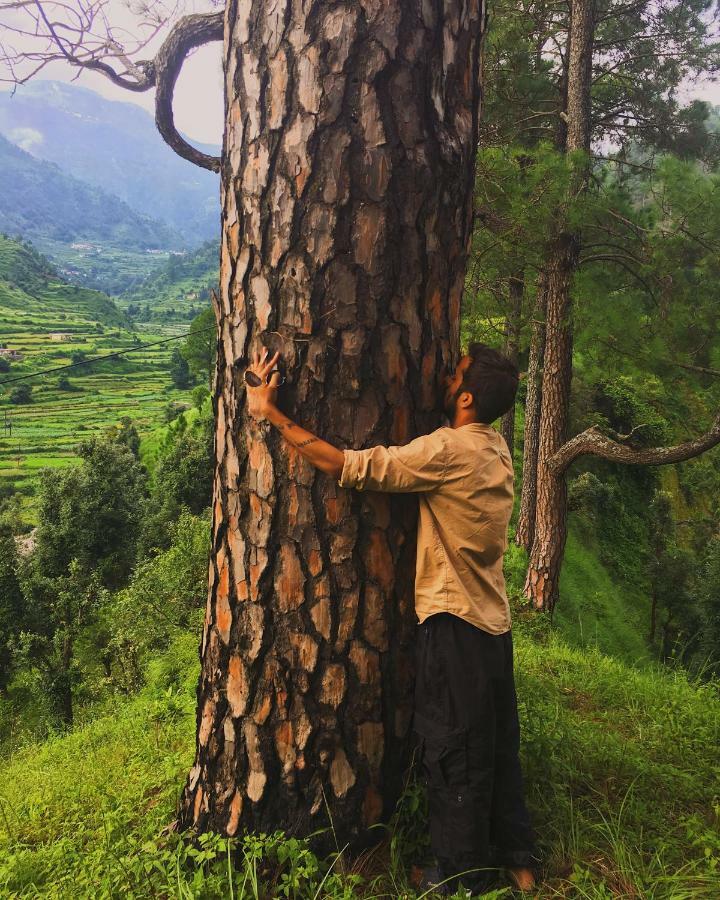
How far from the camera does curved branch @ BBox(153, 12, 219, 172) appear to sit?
2311 mm

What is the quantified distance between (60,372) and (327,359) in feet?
396

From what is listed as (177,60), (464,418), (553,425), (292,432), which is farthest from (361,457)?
(553,425)

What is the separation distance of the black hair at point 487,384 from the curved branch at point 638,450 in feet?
17.1

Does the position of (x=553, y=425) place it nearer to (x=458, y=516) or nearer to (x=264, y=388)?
(x=458, y=516)

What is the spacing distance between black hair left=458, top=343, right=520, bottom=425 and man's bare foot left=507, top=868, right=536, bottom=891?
1.53 metres

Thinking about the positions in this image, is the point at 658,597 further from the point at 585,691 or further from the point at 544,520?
the point at 585,691

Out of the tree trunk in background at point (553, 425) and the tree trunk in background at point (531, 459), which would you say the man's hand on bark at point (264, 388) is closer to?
the tree trunk in background at point (553, 425)

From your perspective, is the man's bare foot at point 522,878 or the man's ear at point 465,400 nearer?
the man's bare foot at point 522,878

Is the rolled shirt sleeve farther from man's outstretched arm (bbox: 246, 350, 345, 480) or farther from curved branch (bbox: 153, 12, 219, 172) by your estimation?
curved branch (bbox: 153, 12, 219, 172)

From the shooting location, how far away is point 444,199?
80.0 inches

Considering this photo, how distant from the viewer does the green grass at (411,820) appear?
1.94m

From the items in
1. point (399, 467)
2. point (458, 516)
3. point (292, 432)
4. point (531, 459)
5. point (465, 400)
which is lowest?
→ point (531, 459)

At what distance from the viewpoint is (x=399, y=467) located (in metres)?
1.96

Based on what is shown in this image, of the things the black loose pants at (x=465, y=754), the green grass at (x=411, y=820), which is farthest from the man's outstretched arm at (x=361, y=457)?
the green grass at (x=411, y=820)
